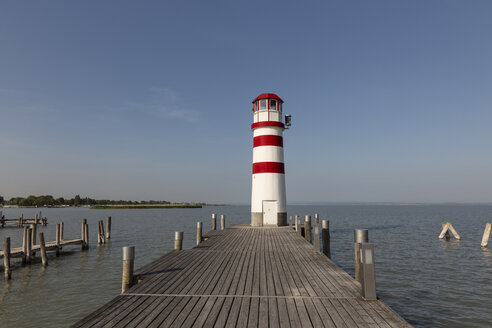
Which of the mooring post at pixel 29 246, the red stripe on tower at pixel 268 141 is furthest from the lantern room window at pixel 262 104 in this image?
the mooring post at pixel 29 246

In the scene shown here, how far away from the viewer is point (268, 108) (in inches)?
869

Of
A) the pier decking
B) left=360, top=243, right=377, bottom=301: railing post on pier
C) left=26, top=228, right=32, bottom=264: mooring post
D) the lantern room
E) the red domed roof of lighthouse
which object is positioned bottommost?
left=26, top=228, right=32, bottom=264: mooring post

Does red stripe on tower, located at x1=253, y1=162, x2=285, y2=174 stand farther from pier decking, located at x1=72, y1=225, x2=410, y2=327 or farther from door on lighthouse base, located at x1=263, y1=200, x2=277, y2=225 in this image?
pier decking, located at x1=72, y1=225, x2=410, y2=327

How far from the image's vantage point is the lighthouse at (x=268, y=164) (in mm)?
21641

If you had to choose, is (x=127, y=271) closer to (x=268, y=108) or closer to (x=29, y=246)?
(x=29, y=246)

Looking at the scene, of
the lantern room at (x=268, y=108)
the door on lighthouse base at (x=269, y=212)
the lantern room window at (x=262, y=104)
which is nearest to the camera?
the door on lighthouse base at (x=269, y=212)

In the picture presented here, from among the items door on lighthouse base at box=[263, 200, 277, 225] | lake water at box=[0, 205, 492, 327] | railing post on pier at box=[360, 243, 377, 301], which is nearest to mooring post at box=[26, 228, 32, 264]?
lake water at box=[0, 205, 492, 327]

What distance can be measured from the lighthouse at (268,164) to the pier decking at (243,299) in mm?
11667

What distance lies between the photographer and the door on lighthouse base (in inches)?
860

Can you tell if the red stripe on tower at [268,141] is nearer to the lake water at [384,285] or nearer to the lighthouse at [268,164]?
the lighthouse at [268,164]

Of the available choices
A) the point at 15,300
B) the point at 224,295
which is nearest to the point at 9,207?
the point at 15,300

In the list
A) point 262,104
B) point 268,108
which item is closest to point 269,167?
point 268,108

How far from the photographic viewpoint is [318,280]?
7.56 meters

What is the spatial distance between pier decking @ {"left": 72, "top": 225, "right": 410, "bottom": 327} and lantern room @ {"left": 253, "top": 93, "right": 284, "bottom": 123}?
13832mm
